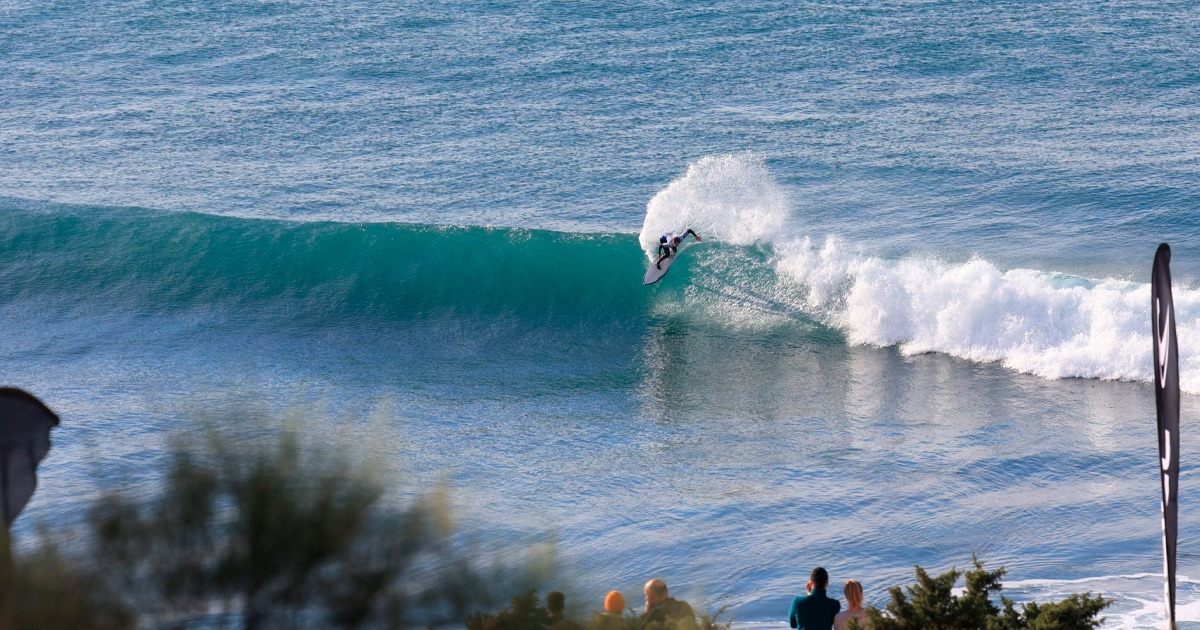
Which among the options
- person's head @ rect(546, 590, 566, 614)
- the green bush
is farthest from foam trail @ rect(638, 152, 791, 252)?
person's head @ rect(546, 590, 566, 614)

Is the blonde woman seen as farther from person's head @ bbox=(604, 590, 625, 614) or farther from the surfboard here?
the surfboard

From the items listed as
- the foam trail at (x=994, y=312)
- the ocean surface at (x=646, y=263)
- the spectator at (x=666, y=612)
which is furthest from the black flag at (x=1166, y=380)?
the foam trail at (x=994, y=312)

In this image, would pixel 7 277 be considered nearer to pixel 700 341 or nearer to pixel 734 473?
pixel 700 341

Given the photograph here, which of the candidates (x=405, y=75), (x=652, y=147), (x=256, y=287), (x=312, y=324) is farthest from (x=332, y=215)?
(x=405, y=75)

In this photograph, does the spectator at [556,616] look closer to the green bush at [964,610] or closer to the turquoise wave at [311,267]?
the green bush at [964,610]

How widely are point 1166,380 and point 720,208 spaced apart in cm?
1568

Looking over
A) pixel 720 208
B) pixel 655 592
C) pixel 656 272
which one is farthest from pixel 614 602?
pixel 720 208

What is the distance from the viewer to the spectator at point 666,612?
14.4ft

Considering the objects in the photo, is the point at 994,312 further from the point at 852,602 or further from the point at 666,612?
the point at 666,612

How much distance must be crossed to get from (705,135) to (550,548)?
21.1 m

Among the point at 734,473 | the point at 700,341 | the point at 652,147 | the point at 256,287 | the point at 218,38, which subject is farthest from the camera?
the point at 218,38

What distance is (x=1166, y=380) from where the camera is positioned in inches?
157

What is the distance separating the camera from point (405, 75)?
1129 inches

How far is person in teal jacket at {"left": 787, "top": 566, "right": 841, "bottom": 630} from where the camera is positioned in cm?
647
